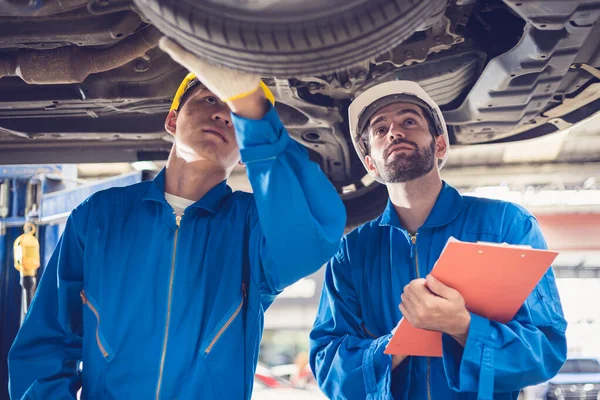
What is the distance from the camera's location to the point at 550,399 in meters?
4.88

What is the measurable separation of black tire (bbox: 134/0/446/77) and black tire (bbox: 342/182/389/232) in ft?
4.70

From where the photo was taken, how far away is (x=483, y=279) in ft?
3.98

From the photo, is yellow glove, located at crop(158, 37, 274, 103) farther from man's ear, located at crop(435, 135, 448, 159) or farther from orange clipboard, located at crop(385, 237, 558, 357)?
man's ear, located at crop(435, 135, 448, 159)

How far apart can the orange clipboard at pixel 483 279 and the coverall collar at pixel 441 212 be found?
12.7 inches

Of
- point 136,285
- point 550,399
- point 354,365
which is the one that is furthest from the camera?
point 550,399

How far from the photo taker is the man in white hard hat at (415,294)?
1.26 meters

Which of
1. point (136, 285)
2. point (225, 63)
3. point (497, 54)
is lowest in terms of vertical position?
point (136, 285)

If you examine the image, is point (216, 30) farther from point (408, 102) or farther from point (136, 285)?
point (408, 102)

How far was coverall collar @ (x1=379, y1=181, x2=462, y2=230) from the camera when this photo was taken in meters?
1.57

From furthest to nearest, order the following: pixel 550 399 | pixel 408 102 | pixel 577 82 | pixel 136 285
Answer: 1. pixel 550 399
2. pixel 577 82
3. pixel 408 102
4. pixel 136 285

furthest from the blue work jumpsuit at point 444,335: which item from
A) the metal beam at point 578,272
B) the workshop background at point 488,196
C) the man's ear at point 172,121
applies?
the metal beam at point 578,272

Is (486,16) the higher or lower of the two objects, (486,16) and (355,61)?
the higher

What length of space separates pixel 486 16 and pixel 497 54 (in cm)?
12

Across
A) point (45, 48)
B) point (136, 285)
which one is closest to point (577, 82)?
point (136, 285)
